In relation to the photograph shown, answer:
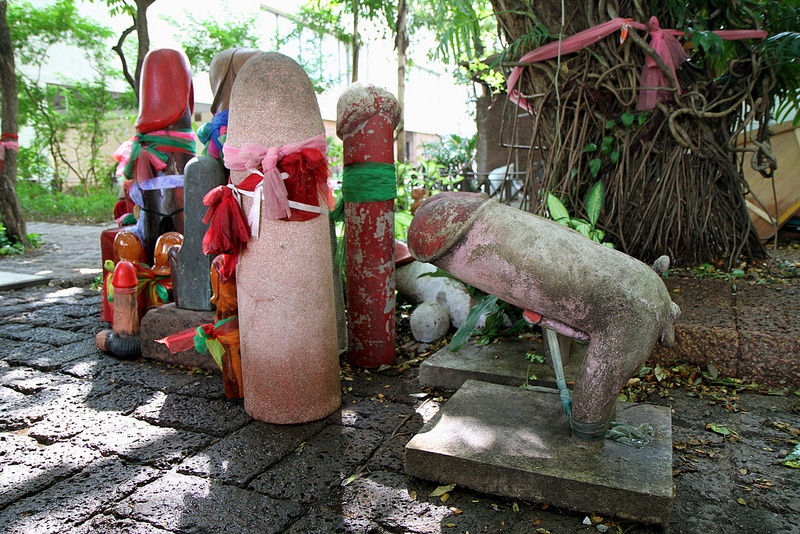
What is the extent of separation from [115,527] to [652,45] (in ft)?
11.5

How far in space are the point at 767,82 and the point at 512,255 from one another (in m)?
2.61

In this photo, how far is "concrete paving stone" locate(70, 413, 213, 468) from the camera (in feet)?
7.74

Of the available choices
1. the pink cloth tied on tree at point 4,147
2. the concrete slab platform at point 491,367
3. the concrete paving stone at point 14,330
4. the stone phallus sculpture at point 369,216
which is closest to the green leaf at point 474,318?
the concrete slab platform at point 491,367

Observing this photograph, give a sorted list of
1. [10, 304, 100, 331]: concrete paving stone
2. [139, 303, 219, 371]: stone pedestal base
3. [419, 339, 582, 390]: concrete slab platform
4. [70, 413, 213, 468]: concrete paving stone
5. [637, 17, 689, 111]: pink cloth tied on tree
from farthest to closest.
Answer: [10, 304, 100, 331]: concrete paving stone, [637, 17, 689, 111]: pink cloth tied on tree, [139, 303, 219, 371]: stone pedestal base, [419, 339, 582, 390]: concrete slab platform, [70, 413, 213, 468]: concrete paving stone

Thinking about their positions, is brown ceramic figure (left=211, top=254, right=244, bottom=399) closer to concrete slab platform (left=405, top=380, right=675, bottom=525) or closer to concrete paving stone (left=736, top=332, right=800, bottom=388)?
concrete slab platform (left=405, top=380, right=675, bottom=525)

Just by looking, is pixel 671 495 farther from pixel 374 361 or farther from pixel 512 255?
pixel 374 361

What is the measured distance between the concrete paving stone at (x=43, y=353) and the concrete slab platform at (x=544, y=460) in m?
2.38

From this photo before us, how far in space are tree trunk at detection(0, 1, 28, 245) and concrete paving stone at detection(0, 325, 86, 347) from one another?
3920 mm

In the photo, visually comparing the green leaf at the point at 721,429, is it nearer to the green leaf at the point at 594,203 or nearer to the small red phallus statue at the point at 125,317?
the green leaf at the point at 594,203

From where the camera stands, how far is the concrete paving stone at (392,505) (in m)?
1.90

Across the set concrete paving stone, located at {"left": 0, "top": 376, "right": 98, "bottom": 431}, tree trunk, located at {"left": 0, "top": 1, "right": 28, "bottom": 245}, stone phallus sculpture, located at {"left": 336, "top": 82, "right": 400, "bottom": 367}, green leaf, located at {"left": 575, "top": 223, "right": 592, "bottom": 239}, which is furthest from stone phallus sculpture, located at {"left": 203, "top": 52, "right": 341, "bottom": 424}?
tree trunk, located at {"left": 0, "top": 1, "right": 28, "bottom": 245}

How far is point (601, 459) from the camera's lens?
199 centimetres

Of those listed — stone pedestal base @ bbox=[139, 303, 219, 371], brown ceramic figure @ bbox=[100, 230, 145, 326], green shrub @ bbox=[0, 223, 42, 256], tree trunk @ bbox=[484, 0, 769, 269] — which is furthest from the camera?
green shrub @ bbox=[0, 223, 42, 256]

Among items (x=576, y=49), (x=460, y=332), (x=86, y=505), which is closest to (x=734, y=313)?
(x=460, y=332)
